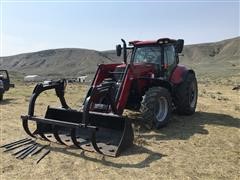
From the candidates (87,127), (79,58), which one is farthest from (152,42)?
(79,58)

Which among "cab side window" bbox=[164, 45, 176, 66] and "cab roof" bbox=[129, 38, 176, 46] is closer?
"cab roof" bbox=[129, 38, 176, 46]

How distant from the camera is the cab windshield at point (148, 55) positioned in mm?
9406

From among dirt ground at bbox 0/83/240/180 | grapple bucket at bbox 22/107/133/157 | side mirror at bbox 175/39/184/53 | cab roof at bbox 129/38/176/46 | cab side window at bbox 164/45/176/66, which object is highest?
cab roof at bbox 129/38/176/46

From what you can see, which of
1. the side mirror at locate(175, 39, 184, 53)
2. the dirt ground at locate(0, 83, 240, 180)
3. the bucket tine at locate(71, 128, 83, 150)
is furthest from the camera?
the side mirror at locate(175, 39, 184, 53)

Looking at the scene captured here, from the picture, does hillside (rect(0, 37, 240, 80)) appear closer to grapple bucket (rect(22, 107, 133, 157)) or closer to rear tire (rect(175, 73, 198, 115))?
rear tire (rect(175, 73, 198, 115))

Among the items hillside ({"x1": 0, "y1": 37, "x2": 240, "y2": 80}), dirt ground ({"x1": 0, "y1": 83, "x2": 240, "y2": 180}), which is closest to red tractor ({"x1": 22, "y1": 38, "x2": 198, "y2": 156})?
dirt ground ({"x1": 0, "y1": 83, "x2": 240, "y2": 180})

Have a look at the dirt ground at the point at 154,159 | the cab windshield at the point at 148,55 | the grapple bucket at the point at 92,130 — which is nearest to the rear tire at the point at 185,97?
the cab windshield at the point at 148,55

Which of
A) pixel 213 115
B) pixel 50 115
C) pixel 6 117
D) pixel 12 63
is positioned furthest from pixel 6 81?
pixel 12 63

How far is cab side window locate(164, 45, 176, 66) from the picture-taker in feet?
31.1

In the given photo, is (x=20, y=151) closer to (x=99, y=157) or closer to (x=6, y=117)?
(x=99, y=157)

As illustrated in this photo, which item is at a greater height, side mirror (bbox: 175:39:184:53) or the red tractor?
side mirror (bbox: 175:39:184:53)

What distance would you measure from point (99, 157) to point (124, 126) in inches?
35.7

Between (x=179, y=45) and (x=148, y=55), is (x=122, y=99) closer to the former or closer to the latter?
(x=148, y=55)

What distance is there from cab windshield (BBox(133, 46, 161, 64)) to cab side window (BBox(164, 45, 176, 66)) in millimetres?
232
